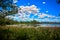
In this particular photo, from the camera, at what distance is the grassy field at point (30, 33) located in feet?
9.18

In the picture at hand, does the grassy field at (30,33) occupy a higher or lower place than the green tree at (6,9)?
lower

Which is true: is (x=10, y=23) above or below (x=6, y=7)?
below

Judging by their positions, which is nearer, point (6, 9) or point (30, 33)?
point (30, 33)

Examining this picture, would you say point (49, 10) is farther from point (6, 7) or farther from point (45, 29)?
point (6, 7)

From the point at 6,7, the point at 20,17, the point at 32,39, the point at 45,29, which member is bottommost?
the point at 32,39

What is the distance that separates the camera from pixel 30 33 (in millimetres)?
2826

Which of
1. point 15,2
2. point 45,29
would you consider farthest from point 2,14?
point 45,29

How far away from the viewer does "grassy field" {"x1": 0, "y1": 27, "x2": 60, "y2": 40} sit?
2.80 metres

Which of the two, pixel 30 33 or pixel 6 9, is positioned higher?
pixel 6 9

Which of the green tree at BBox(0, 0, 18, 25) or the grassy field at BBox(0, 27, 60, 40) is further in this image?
the green tree at BBox(0, 0, 18, 25)

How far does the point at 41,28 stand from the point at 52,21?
263 mm

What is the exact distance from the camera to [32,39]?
2777mm

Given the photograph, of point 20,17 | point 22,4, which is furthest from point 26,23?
point 22,4

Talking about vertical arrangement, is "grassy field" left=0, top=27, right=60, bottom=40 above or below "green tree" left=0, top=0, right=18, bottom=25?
below
